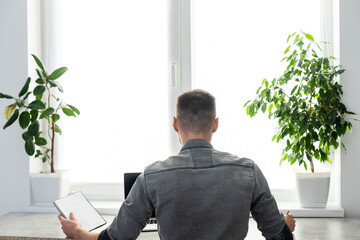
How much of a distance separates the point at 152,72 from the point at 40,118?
773 mm

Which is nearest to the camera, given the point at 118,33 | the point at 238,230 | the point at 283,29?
the point at 238,230

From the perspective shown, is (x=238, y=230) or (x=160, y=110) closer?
(x=238, y=230)

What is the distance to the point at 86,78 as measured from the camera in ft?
9.59

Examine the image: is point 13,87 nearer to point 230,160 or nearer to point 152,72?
point 152,72

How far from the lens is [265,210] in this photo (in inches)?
56.5

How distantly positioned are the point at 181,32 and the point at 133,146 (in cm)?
81

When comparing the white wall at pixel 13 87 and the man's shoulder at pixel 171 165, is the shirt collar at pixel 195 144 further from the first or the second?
the white wall at pixel 13 87

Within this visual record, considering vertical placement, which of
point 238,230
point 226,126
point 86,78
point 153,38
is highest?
point 153,38

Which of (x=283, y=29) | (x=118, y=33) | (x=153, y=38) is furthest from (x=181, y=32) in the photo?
(x=283, y=29)

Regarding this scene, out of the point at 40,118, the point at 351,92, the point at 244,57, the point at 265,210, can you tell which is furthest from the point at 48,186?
the point at 351,92

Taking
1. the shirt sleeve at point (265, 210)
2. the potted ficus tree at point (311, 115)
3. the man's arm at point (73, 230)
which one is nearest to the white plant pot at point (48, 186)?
the man's arm at point (73, 230)

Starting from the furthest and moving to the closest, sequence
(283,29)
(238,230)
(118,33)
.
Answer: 1. (118,33)
2. (283,29)
3. (238,230)

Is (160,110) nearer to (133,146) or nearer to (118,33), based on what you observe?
(133,146)

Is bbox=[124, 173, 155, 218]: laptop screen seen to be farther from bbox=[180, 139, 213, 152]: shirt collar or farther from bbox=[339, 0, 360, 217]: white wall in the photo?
bbox=[339, 0, 360, 217]: white wall
